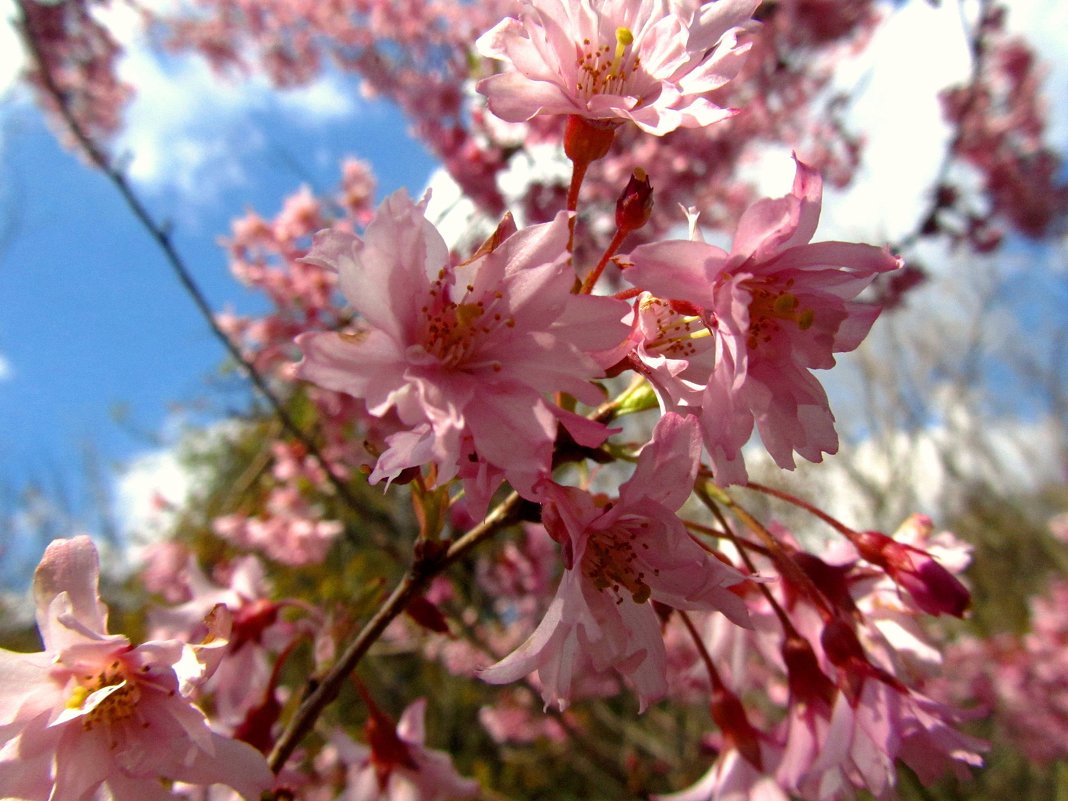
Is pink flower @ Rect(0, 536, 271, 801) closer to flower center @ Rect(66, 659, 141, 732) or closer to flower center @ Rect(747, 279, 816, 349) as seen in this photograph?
flower center @ Rect(66, 659, 141, 732)

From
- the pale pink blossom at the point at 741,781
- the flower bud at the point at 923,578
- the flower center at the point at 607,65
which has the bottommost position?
the pale pink blossom at the point at 741,781

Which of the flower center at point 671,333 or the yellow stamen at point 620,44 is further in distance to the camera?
the yellow stamen at point 620,44

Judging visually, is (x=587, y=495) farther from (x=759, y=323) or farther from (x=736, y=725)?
(x=736, y=725)

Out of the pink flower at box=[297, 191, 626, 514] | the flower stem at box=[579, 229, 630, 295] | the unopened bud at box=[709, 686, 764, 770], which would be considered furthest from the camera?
the unopened bud at box=[709, 686, 764, 770]

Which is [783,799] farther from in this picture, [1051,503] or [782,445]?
[1051,503]

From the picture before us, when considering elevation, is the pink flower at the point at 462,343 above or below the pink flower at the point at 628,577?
above

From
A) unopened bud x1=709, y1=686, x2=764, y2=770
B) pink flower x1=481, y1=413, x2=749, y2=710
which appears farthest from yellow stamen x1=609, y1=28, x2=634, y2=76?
unopened bud x1=709, y1=686, x2=764, y2=770

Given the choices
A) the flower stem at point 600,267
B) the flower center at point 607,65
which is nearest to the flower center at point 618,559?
the flower stem at point 600,267

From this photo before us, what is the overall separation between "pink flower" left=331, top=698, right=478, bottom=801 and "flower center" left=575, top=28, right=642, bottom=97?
32.8 inches

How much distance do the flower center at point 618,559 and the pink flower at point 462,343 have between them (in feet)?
0.42

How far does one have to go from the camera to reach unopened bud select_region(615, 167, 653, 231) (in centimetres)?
69

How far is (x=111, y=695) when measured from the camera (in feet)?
2.08

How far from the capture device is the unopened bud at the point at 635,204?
2.27 ft

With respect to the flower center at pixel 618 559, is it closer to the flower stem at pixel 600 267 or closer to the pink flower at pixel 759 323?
the pink flower at pixel 759 323
